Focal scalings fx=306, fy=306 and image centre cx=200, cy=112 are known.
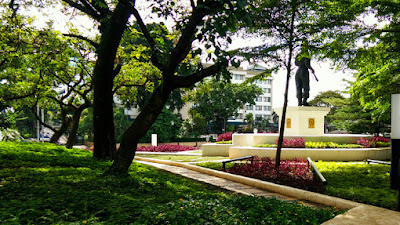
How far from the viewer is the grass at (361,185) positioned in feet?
21.0

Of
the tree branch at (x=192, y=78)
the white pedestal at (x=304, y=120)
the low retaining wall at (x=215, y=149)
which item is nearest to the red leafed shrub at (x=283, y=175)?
the tree branch at (x=192, y=78)

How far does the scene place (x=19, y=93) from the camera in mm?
17188

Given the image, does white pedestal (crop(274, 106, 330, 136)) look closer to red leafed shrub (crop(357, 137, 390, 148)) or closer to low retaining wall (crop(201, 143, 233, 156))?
red leafed shrub (crop(357, 137, 390, 148))

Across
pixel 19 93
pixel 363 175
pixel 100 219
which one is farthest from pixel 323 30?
pixel 19 93

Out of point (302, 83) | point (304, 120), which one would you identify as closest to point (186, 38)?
point (304, 120)

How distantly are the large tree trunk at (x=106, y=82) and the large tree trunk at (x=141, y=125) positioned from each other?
322 cm

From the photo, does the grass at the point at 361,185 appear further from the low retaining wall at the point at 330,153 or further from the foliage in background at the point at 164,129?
the foliage in background at the point at 164,129

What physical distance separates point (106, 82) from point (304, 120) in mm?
12689

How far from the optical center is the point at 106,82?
10.4 meters

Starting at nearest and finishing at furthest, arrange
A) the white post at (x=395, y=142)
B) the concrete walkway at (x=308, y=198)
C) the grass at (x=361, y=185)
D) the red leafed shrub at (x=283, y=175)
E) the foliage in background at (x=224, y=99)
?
the concrete walkway at (x=308, y=198) → the white post at (x=395, y=142) → the grass at (x=361, y=185) → the red leafed shrub at (x=283, y=175) → the foliage in background at (x=224, y=99)

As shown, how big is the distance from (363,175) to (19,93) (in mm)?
17290

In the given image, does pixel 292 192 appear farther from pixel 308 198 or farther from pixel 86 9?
pixel 86 9

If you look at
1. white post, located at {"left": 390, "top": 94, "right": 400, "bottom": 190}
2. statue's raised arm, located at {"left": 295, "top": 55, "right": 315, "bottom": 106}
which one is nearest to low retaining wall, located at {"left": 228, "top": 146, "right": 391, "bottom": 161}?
statue's raised arm, located at {"left": 295, "top": 55, "right": 315, "bottom": 106}

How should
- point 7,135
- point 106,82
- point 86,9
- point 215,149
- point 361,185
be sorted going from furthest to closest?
1. point 215,149
2. point 7,135
3. point 106,82
4. point 86,9
5. point 361,185
